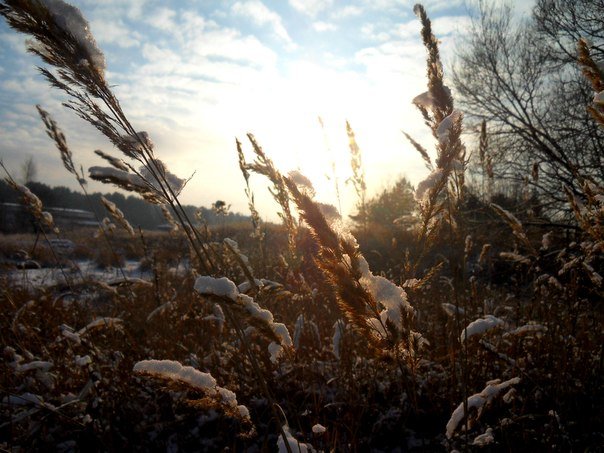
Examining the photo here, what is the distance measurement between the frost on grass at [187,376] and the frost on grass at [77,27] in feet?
2.60

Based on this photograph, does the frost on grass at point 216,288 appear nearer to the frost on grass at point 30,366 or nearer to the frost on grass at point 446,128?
the frost on grass at point 446,128

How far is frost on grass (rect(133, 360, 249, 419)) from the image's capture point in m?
0.95

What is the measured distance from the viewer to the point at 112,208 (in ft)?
9.76

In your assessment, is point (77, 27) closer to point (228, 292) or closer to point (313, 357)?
point (228, 292)

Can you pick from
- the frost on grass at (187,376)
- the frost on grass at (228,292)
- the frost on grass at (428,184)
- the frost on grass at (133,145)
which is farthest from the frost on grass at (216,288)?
the frost on grass at (428,184)

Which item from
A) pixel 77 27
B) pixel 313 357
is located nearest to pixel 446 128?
pixel 77 27

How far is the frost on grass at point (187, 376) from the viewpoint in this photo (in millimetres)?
953

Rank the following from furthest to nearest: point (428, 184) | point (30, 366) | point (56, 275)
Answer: point (56, 275) → point (30, 366) → point (428, 184)

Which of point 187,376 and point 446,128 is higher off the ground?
point 446,128

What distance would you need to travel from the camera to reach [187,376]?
0.98 metres

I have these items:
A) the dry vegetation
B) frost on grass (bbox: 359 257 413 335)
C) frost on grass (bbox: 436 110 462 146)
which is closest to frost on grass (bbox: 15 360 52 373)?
the dry vegetation

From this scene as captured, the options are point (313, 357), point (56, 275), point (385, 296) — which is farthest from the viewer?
point (56, 275)

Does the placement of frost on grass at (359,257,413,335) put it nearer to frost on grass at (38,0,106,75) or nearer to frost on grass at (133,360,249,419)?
frost on grass at (133,360,249,419)

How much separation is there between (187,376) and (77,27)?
972 mm
